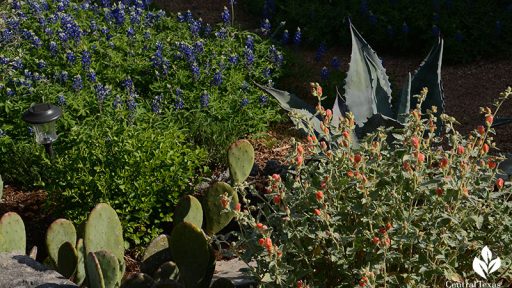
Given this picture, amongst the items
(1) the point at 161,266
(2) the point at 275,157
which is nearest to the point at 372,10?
(2) the point at 275,157

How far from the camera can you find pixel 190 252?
13.7 ft

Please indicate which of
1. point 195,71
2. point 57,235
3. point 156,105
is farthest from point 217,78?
point 57,235

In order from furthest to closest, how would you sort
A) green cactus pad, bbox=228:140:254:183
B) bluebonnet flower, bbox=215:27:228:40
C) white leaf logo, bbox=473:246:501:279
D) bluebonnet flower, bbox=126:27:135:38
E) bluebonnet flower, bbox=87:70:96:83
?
bluebonnet flower, bbox=215:27:228:40 → bluebonnet flower, bbox=126:27:135:38 → bluebonnet flower, bbox=87:70:96:83 → green cactus pad, bbox=228:140:254:183 → white leaf logo, bbox=473:246:501:279

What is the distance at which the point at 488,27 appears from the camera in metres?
8.00

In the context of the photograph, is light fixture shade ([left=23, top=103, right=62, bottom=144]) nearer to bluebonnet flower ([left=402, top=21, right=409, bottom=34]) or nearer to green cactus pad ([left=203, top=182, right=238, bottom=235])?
green cactus pad ([left=203, top=182, right=238, bottom=235])

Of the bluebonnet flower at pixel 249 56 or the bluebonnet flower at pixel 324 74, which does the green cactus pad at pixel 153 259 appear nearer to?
the bluebonnet flower at pixel 249 56

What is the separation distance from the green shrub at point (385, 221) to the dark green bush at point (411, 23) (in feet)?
13.3

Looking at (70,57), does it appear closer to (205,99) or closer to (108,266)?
(205,99)

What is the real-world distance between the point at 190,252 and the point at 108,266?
1.26 ft

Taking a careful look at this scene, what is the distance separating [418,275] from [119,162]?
2299 millimetres

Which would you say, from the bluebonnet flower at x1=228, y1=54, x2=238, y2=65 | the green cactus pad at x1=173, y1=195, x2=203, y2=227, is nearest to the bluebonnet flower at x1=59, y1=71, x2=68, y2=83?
the bluebonnet flower at x1=228, y1=54, x2=238, y2=65

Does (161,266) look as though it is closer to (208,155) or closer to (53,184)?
(53,184)

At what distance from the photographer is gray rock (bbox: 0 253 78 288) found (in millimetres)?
4062

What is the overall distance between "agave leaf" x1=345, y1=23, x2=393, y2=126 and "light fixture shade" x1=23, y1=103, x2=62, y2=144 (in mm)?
1847
